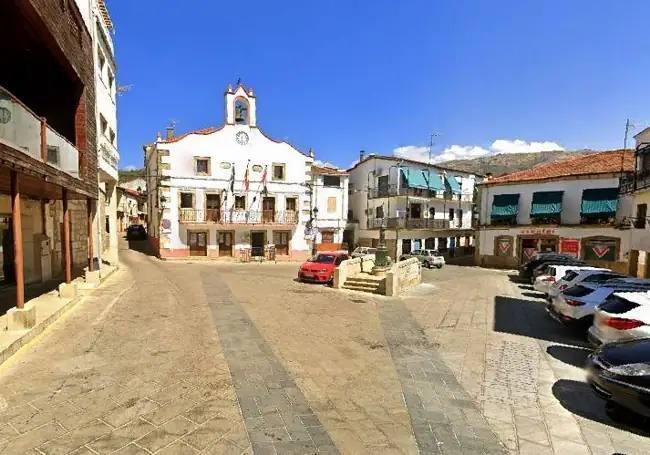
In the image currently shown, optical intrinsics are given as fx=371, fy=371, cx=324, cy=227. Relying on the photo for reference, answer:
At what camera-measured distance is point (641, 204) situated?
18688 mm

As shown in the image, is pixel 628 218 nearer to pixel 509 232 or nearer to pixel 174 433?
pixel 509 232

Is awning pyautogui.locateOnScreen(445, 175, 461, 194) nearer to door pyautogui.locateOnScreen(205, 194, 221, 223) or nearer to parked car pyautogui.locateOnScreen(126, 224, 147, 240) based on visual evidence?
door pyautogui.locateOnScreen(205, 194, 221, 223)

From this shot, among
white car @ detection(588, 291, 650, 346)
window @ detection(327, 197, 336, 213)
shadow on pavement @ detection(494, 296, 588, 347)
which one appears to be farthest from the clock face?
white car @ detection(588, 291, 650, 346)

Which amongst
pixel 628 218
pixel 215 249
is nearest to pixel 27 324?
pixel 215 249

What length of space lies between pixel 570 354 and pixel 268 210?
23357 millimetres

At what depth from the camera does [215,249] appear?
27.8m

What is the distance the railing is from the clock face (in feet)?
41.7

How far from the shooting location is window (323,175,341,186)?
3153 cm

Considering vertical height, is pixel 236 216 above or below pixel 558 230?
above

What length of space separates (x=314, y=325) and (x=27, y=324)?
636 centimetres

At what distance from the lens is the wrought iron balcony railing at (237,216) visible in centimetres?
2677

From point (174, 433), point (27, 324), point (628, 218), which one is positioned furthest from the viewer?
point (628, 218)

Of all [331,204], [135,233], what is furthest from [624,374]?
[135,233]

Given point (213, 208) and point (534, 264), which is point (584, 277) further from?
point (213, 208)
